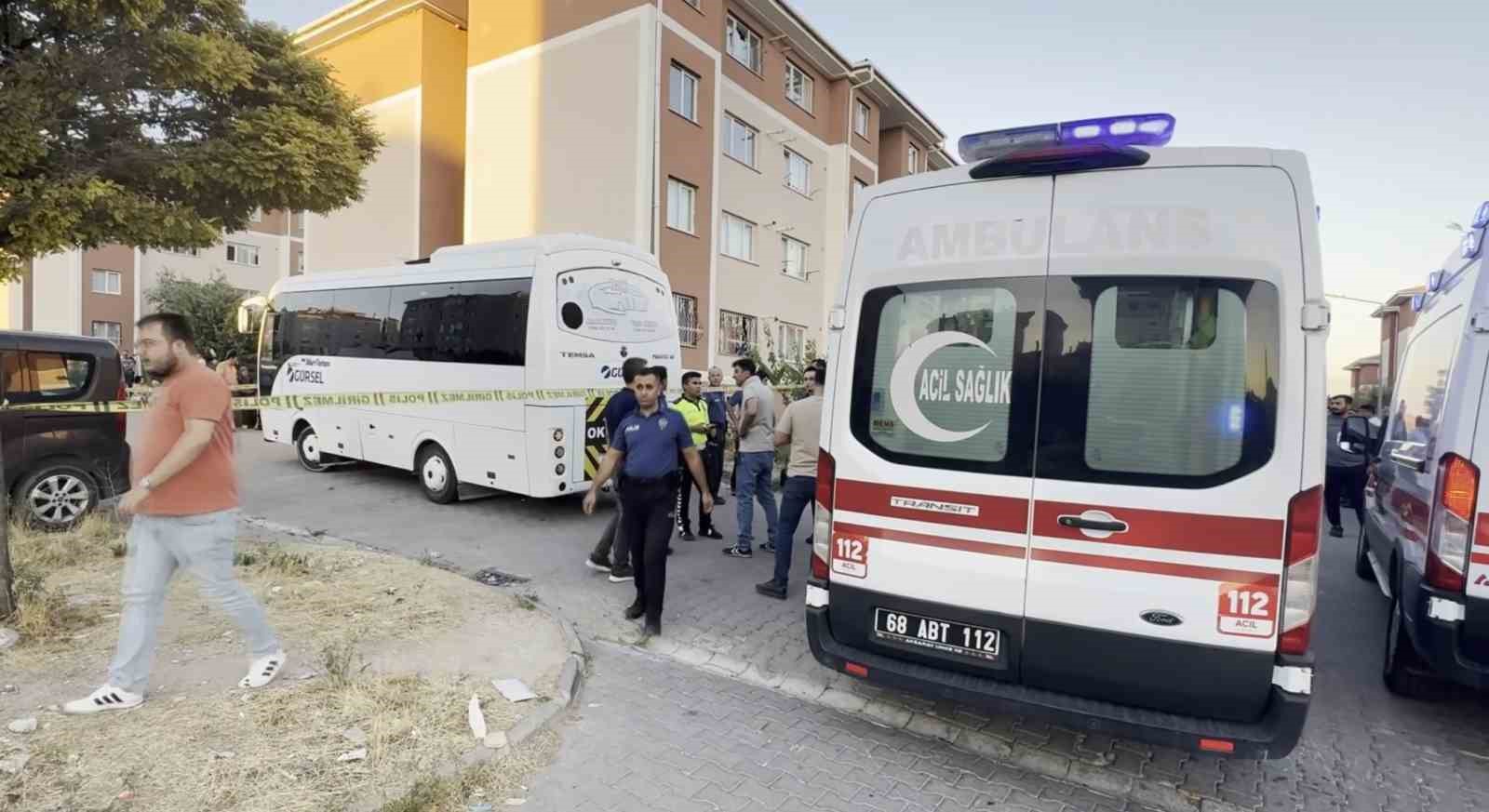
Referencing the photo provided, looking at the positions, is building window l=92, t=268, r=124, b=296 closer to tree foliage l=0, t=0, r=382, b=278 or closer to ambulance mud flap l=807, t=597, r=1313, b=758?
tree foliage l=0, t=0, r=382, b=278

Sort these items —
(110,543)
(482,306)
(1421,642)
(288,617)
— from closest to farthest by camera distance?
1. (1421,642)
2. (288,617)
3. (110,543)
4. (482,306)

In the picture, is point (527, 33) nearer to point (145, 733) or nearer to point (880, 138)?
point (880, 138)

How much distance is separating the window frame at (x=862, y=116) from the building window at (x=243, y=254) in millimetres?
35871

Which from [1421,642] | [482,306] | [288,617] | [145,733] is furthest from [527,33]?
[1421,642]

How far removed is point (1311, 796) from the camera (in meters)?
3.40

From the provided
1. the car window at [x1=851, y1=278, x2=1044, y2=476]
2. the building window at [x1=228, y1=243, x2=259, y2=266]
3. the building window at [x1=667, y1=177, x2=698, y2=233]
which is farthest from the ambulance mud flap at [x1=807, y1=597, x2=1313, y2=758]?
the building window at [x1=228, y1=243, x2=259, y2=266]

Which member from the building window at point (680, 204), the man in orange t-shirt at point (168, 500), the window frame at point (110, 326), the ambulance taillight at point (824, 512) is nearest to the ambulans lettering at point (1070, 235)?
the ambulance taillight at point (824, 512)

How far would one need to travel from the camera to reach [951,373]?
3414 mm

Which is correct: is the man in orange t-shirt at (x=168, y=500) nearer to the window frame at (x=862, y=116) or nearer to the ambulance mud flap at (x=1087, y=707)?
the ambulance mud flap at (x=1087, y=707)

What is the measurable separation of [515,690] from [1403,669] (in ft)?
16.2

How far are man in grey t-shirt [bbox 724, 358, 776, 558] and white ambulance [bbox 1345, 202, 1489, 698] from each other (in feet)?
14.4

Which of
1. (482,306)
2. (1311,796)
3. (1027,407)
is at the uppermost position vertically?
(482,306)

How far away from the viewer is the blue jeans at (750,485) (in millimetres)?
7199

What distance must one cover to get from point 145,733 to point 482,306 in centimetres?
585
